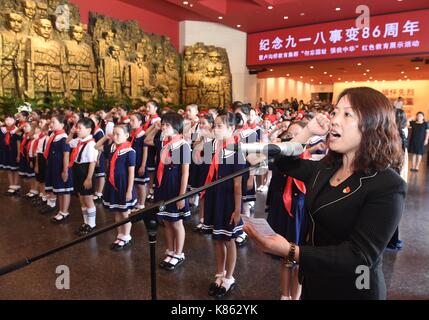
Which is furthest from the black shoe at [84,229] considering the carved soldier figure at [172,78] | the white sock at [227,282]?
the carved soldier figure at [172,78]

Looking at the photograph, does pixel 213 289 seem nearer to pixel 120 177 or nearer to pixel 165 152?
pixel 165 152

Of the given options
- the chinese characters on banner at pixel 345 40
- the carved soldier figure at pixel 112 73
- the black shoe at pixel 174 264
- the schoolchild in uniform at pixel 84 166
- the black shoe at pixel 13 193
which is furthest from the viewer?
the carved soldier figure at pixel 112 73

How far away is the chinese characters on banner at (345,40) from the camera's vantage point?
992cm

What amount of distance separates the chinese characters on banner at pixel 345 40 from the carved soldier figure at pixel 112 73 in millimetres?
5562

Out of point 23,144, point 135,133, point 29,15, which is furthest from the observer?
point 29,15

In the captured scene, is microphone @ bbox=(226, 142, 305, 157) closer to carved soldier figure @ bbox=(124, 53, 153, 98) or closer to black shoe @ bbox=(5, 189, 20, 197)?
black shoe @ bbox=(5, 189, 20, 197)

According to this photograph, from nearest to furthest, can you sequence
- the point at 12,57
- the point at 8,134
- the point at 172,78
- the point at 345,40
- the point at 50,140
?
the point at 50,140, the point at 8,134, the point at 12,57, the point at 345,40, the point at 172,78

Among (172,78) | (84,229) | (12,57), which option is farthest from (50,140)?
(172,78)

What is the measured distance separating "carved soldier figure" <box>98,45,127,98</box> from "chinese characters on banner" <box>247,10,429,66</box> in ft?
18.2

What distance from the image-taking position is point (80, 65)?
9.91m

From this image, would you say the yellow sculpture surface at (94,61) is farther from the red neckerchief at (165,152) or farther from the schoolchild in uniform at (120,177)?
the red neckerchief at (165,152)

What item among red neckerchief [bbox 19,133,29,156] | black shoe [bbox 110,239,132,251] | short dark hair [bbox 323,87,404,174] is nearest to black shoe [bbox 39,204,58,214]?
red neckerchief [bbox 19,133,29,156]

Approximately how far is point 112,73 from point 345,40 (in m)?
7.93

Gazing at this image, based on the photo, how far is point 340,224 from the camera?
1039 mm
